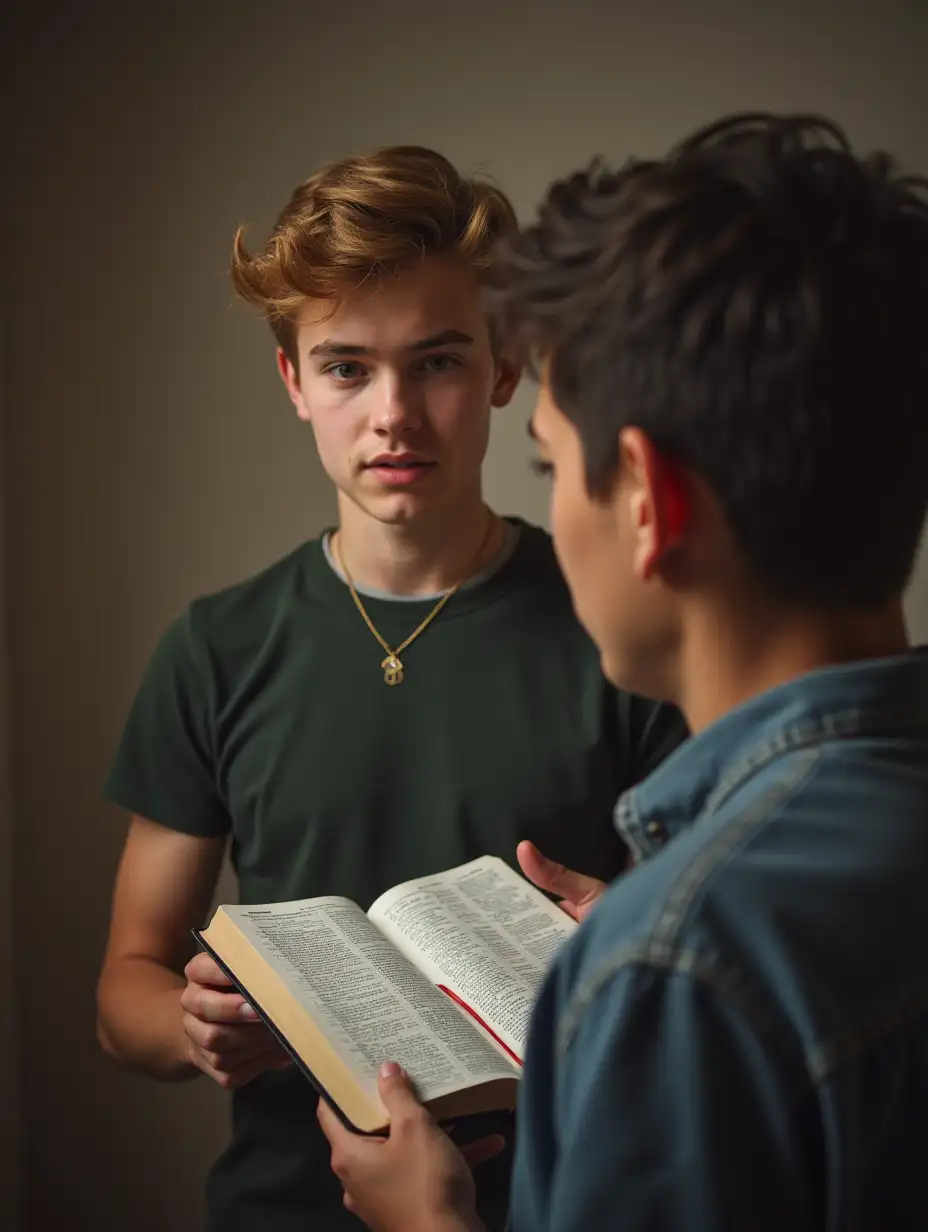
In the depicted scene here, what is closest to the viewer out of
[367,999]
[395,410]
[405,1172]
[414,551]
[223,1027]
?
[405,1172]

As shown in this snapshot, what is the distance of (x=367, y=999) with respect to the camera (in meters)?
0.97

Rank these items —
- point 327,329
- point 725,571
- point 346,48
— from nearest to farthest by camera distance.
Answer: point 725,571 → point 327,329 → point 346,48

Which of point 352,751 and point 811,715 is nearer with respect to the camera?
point 811,715

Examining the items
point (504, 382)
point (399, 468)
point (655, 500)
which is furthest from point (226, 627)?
point (655, 500)

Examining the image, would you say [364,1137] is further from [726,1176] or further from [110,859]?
[110,859]

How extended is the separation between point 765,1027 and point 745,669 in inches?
8.0

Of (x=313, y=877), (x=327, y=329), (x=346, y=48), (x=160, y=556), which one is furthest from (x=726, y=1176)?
(x=346, y=48)

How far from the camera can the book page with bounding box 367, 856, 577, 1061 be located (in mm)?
1004

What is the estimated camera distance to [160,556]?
6.02 ft

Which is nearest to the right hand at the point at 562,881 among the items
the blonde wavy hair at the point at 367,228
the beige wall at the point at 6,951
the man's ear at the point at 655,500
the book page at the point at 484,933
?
the book page at the point at 484,933

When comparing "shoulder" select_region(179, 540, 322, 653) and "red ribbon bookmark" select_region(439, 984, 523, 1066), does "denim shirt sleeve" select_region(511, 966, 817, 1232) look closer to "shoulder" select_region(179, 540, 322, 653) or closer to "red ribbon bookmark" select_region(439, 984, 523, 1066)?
"red ribbon bookmark" select_region(439, 984, 523, 1066)

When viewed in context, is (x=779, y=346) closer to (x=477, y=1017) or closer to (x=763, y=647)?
(x=763, y=647)

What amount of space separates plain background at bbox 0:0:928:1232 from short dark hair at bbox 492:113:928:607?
1.13m

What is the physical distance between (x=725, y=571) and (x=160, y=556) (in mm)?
1306
